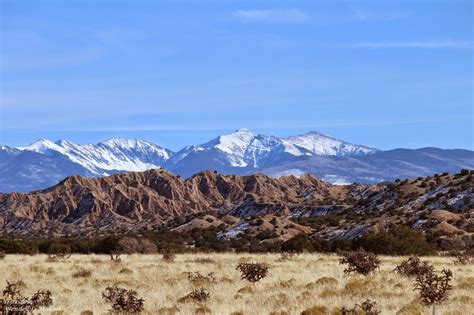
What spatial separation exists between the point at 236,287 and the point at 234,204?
4583 inches

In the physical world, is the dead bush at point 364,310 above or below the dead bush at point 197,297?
above

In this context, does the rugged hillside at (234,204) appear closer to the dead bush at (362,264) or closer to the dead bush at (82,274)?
the dead bush at (362,264)

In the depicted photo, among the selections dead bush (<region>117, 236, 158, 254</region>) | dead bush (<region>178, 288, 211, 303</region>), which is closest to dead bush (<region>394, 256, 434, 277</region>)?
dead bush (<region>178, 288, 211, 303</region>)

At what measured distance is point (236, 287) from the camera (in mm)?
23344

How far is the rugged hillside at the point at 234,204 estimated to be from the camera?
70938 millimetres

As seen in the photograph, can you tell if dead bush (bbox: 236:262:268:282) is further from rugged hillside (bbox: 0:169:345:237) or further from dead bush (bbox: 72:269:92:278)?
→ rugged hillside (bbox: 0:169:345:237)

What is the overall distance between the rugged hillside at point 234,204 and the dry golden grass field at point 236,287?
3287 centimetres

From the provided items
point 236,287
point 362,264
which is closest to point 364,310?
point 236,287

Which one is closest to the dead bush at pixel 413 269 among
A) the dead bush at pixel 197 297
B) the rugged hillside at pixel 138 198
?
the dead bush at pixel 197 297

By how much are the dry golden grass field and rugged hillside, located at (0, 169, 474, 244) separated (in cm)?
3287

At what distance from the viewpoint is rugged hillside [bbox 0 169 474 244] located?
7094 cm

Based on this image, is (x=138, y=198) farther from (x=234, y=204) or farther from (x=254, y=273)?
(x=254, y=273)

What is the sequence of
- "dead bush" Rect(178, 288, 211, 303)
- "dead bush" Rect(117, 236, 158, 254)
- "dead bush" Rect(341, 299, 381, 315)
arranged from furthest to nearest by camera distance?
"dead bush" Rect(117, 236, 158, 254) < "dead bush" Rect(178, 288, 211, 303) < "dead bush" Rect(341, 299, 381, 315)

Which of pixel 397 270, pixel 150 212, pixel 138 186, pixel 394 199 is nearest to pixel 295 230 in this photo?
pixel 394 199
